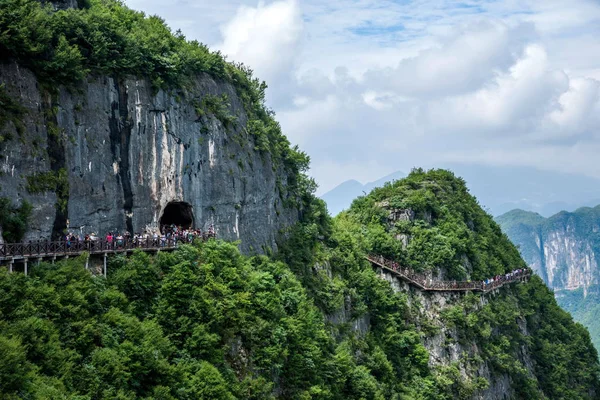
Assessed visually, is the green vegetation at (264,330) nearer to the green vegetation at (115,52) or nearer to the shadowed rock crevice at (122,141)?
the shadowed rock crevice at (122,141)

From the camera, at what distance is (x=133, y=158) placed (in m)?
48.6

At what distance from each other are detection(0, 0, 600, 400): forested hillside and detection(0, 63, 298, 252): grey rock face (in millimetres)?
→ 158

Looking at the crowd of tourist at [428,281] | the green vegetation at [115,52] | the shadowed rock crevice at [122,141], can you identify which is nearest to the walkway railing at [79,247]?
the shadowed rock crevice at [122,141]

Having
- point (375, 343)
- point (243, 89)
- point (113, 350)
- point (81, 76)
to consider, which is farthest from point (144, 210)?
point (375, 343)

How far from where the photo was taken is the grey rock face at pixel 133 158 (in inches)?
1666

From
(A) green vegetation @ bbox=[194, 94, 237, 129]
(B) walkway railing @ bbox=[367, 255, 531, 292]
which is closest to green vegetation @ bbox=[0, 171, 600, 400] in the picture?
(B) walkway railing @ bbox=[367, 255, 531, 292]

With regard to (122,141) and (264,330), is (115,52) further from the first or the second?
(264,330)

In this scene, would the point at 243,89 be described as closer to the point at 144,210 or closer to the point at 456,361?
the point at 144,210

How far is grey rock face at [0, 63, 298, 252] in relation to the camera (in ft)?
139

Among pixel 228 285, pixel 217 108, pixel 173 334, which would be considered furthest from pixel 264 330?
pixel 217 108

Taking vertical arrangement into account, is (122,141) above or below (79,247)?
above

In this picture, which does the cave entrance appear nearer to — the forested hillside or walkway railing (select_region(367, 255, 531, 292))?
the forested hillside

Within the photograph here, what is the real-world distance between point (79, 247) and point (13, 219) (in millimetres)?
3564

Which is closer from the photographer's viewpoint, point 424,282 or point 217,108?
point 217,108
